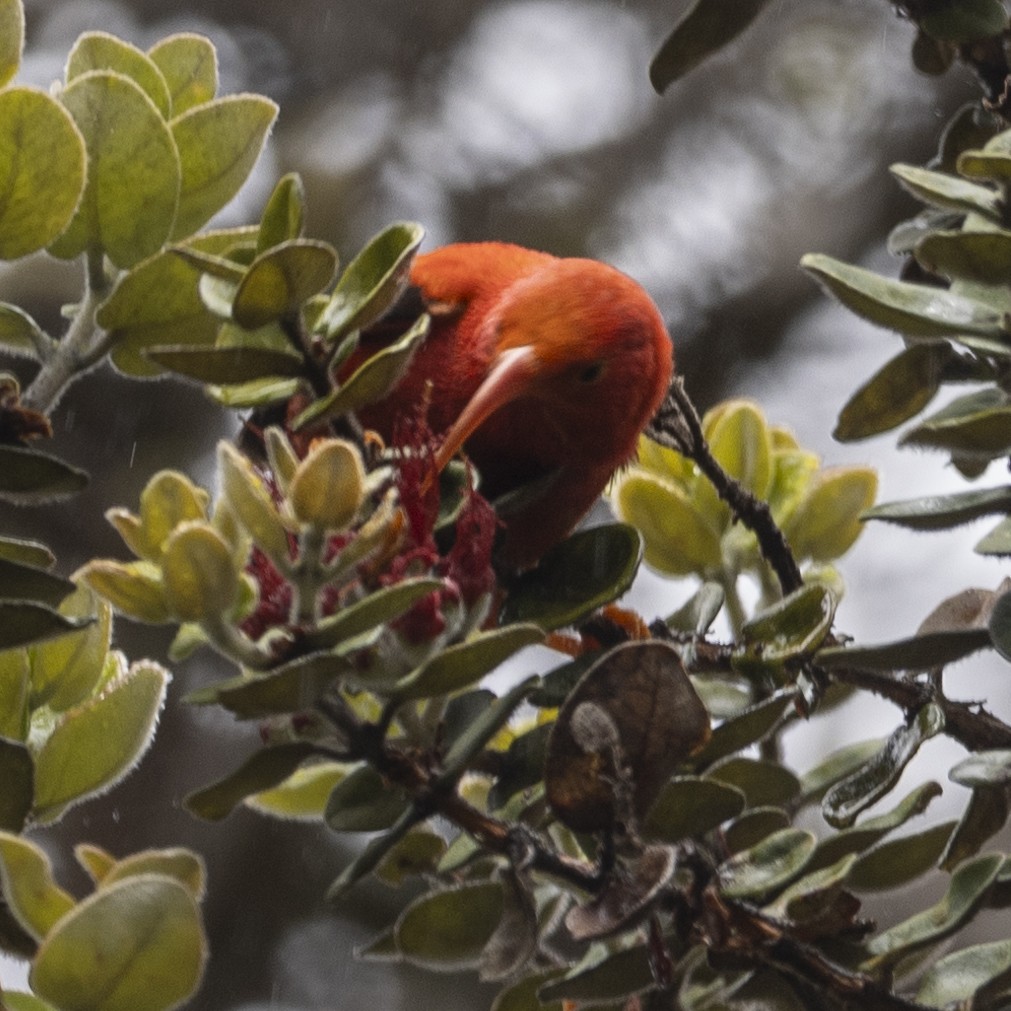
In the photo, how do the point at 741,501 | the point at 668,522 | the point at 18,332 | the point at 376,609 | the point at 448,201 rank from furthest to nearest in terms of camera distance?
the point at 448,201
the point at 668,522
the point at 741,501
the point at 18,332
the point at 376,609

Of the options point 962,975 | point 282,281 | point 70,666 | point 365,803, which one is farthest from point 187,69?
point 962,975

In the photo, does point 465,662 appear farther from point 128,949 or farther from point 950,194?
point 950,194

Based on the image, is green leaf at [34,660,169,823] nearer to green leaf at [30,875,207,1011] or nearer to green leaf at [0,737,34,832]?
green leaf at [0,737,34,832]

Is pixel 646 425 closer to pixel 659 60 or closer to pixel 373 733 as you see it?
pixel 659 60

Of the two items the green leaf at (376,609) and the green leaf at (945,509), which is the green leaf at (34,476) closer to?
the green leaf at (376,609)

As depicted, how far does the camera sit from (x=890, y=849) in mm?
903

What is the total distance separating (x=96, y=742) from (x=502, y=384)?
2.00ft

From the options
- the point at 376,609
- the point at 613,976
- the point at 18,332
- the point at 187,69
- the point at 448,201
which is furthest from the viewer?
the point at 448,201

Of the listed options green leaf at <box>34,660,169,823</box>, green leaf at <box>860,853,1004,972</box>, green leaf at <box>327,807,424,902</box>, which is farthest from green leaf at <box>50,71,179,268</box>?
green leaf at <box>860,853,1004,972</box>

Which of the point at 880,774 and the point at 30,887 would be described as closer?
the point at 30,887

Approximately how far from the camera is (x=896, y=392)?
1.02m

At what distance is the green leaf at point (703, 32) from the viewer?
3.05 ft

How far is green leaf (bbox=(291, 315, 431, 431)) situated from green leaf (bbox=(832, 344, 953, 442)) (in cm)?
35

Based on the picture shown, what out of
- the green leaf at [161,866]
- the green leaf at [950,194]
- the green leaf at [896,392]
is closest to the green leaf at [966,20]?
the green leaf at [950,194]
